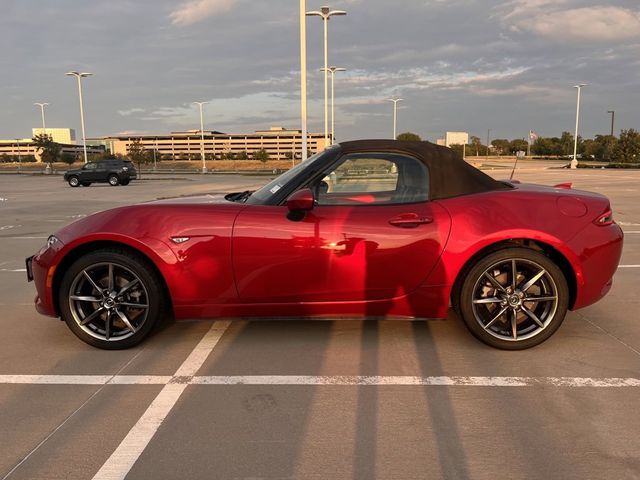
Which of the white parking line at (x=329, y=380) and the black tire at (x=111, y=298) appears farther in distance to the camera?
the black tire at (x=111, y=298)

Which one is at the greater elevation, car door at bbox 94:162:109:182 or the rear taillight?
the rear taillight

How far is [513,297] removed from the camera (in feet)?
12.5

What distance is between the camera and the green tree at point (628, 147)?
5990 centimetres

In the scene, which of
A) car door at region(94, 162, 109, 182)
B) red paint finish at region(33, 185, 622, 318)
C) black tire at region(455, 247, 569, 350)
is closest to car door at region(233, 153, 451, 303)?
red paint finish at region(33, 185, 622, 318)

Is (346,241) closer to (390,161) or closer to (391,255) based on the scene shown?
(391,255)

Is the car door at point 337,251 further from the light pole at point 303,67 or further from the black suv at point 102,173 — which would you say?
the black suv at point 102,173

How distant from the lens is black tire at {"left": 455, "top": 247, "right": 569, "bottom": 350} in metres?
3.76

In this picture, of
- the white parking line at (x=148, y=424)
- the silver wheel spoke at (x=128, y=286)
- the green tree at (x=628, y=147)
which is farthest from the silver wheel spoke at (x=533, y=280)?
the green tree at (x=628, y=147)

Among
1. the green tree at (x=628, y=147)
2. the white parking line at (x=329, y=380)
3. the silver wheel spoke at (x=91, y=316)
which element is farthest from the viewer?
the green tree at (x=628, y=147)

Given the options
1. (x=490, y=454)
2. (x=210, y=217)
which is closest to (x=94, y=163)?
(x=210, y=217)

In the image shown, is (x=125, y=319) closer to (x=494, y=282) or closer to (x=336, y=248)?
(x=336, y=248)

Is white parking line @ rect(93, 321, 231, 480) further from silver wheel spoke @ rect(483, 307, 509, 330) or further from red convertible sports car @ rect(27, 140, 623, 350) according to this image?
silver wheel spoke @ rect(483, 307, 509, 330)

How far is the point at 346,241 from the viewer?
144 inches

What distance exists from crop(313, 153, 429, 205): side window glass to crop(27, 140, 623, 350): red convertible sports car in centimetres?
1
